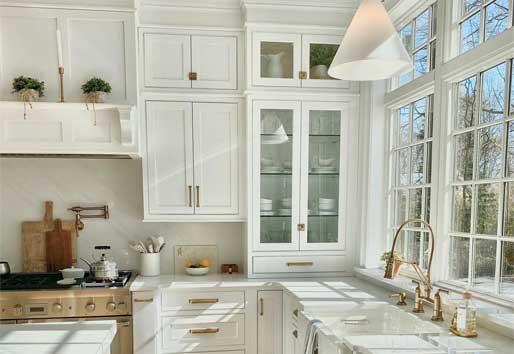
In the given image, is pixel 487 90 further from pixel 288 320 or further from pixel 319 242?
pixel 288 320

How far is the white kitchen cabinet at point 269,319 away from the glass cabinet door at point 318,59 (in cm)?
154

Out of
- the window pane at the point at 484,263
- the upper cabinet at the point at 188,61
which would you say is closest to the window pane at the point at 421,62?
the window pane at the point at 484,263

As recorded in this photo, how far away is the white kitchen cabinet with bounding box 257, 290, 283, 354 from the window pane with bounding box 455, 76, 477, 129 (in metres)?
1.58

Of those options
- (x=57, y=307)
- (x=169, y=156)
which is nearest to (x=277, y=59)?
(x=169, y=156)

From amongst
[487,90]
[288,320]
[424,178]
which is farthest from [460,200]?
[288,320]

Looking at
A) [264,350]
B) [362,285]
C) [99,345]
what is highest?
[99,345]

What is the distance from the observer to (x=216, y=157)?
8.77 feet

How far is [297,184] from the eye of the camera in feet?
8.75

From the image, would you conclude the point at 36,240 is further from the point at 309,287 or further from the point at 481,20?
the point at 481,20

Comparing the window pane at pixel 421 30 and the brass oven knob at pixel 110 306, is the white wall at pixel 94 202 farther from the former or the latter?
the window pane at pixel 421 30

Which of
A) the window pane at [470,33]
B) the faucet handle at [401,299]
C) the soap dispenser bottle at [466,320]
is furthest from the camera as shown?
the faucet handle at [401,299]

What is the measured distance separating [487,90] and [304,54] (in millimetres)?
1268

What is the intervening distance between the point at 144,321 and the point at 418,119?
88.2 inches

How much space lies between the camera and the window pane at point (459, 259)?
6.18 feet
